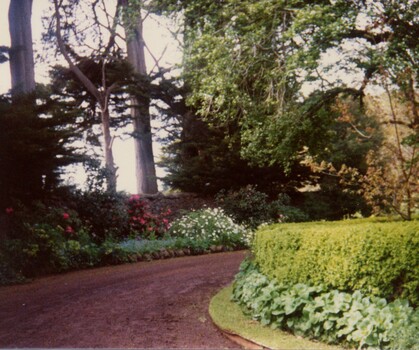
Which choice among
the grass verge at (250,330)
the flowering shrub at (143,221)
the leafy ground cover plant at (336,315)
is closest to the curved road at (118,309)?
the grass verge at (250,330)

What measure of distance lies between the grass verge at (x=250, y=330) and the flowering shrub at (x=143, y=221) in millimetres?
7311

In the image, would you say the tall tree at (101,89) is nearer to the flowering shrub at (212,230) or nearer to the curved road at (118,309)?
the flowering shrub at (212,230)

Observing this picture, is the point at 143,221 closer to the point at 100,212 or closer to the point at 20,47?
the point at 100,212

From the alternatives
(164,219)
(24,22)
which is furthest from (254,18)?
(24,22)

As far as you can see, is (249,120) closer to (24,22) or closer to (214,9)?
(214,9)

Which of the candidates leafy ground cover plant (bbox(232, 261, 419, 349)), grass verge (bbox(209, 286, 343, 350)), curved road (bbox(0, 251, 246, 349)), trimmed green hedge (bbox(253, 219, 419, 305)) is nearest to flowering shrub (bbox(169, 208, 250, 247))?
Answer: curved road (bbox(0, 251, 246, 349))

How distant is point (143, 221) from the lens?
1399 centimetres

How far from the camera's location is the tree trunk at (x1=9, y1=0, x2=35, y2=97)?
1424 cm

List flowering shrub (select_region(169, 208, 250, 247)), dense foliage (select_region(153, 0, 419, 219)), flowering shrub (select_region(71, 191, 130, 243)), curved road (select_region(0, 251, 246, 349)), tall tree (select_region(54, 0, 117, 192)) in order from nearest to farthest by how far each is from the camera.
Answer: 1. curved road (select_region(0, 251, 246, 349))
2. dense foliage (select_region(153, 0, 419, 219))
3. flowering shrub (select_region(71, 191, 130, 243))
4. flowering shrub (select_region(169, 208, 250, 247))
5. tall tree (select_region(54, 0, 117, 192))

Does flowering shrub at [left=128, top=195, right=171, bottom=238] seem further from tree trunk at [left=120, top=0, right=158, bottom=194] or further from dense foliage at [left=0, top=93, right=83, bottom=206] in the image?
tree trunk at [left=120, top=0, right=158, bottom=194]

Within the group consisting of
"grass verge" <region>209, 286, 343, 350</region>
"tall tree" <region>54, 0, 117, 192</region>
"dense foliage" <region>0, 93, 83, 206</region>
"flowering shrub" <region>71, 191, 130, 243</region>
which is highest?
"tall tree" <region>54, 0, 117, 192</region>

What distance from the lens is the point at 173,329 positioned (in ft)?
19.0

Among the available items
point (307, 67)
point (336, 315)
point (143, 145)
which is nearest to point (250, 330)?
point (336, 315)

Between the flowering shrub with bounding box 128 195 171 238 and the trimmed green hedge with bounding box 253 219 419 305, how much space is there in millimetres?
8402
